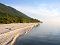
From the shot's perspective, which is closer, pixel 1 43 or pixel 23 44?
pixel 1 43

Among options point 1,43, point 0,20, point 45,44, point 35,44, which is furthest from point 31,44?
point 0,20

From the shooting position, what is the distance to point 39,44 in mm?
32906

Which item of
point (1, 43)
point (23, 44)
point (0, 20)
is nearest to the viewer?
point (1, 43)

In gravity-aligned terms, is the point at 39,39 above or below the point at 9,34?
below

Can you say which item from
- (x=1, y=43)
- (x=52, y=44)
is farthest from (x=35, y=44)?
(x=1, y=43)

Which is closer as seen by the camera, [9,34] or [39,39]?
[9,34]

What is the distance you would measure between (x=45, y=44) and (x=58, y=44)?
2863 mm

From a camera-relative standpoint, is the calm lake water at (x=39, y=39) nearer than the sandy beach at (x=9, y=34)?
No

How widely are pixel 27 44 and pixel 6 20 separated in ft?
304

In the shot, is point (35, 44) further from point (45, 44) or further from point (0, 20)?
point (0, 20)

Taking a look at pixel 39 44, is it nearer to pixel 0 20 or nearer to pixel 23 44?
pixel 23 44

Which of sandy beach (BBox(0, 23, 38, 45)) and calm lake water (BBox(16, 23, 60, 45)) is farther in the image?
calm lake water (BBox(16, 23, 60, 45))

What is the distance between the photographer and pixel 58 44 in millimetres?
32844

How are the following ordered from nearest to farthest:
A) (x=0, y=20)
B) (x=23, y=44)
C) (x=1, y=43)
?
(x=1, y=43), (x=23, y=44), (x=0, y=20)
